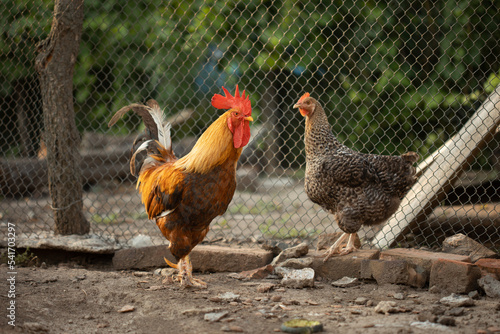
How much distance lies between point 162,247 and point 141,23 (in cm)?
408

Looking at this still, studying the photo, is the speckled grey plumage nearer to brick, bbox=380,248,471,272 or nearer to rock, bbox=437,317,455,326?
brick, bbox=380,248,471,272

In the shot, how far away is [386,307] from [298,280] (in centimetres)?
76

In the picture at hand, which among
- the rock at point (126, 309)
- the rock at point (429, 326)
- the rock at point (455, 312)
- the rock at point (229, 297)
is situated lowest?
the rock at point (229, 297)

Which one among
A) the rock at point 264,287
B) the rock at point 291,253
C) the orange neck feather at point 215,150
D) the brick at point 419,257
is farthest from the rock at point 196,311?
the brick at point 419,257

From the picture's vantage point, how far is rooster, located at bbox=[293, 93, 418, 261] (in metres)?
3.59

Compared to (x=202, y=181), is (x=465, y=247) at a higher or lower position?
lower

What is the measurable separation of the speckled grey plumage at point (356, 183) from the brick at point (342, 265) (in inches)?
8.0

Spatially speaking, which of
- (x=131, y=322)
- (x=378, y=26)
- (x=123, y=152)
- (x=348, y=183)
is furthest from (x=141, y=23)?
(x=131, y=322)

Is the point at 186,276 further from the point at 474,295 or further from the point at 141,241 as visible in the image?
the point at 474,295

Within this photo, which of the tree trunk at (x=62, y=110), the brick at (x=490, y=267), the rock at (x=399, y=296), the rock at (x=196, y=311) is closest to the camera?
the rock at (x=196, y=311)

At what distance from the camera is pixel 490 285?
120 inches

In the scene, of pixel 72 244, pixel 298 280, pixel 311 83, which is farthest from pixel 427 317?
pixel 311 83

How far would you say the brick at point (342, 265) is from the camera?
11.7 ft

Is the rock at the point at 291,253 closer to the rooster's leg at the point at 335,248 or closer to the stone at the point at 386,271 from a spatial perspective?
the rooster's leg at the point at 335,248
